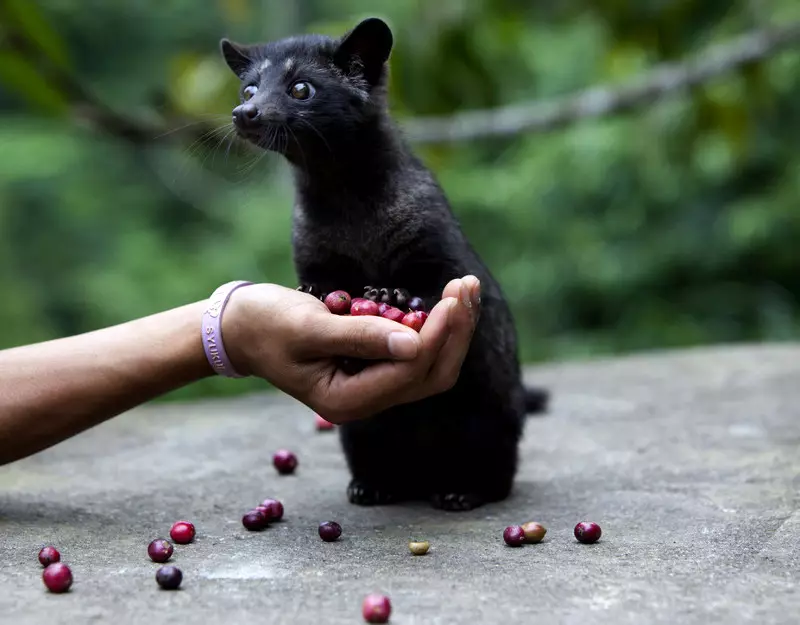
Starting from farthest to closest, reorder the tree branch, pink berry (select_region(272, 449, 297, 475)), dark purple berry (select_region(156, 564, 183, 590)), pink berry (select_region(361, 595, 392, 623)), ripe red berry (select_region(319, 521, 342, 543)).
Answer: the tree branch
pink berry (select_region(272, 449, 297, 475))
ripe red berry (select_region(319, 521, 342, 543))
dark purple berry (select_region(156, 564, 183, 590))
pink berry (select_region(361, 595, 392, 623))

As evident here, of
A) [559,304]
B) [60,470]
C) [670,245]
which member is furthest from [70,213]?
[60,470]

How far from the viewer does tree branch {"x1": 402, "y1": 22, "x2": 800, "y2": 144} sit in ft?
18.3

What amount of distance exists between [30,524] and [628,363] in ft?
11.7

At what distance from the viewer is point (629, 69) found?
8320 millimetres

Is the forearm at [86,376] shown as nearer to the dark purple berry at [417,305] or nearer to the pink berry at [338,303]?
the pink berry at [338,303]

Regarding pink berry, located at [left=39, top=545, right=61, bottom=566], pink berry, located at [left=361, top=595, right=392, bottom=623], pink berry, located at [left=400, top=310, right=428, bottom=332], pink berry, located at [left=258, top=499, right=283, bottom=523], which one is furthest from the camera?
pink berry, located at [left=258, top=499, right=283, bottom=523]

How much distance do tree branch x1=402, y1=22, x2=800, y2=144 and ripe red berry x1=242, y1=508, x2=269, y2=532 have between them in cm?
312

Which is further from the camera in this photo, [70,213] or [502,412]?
[70,213]

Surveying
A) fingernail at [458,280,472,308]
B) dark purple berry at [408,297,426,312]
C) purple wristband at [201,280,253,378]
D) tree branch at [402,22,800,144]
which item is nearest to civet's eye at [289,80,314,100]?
purple wristband at [201,280,253,378]

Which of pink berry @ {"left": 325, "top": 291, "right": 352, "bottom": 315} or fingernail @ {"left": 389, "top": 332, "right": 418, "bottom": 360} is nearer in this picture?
fingernail @ {"left": 389, "top": 332, "right": 418, "bottom": 360}

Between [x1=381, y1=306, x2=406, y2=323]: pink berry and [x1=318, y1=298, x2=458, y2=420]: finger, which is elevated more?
[x1=381, y1=306, x2=406, y2=323]: pink berry

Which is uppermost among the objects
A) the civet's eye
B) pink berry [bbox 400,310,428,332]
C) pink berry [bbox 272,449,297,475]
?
the civet's eye

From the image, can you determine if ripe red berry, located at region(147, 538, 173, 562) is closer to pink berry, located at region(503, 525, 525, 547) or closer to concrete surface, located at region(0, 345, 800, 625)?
concrete surface, located at region(0, 345, 800, 625)

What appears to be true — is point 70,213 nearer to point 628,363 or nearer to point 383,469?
point 628,363
